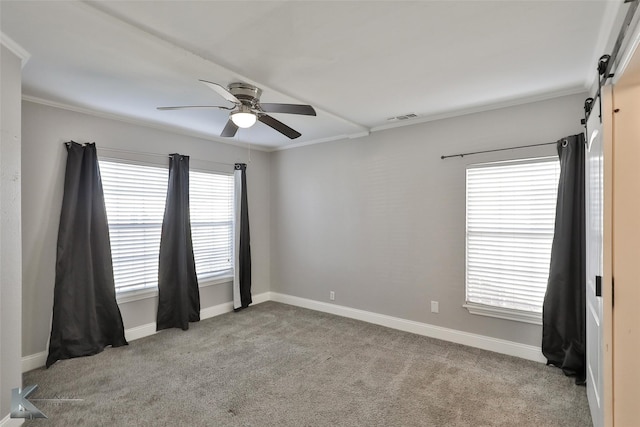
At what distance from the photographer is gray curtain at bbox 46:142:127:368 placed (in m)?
3.20

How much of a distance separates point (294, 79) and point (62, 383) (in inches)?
127

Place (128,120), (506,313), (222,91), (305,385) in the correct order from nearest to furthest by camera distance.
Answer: (222,91) < (305,385) < (506,313) < (128,120)

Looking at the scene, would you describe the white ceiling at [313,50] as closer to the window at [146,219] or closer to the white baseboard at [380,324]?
the window at [146,219]

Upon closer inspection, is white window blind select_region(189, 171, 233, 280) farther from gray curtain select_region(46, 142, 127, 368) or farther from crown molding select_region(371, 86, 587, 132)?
crown molding select_region(371, 86, 587, 132)

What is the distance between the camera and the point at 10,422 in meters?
2.13

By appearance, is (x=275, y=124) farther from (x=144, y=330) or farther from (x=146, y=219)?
(x=144, y=330)

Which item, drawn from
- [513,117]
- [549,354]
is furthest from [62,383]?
[513,117]

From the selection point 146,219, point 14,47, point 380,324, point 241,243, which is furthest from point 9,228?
point 380,324

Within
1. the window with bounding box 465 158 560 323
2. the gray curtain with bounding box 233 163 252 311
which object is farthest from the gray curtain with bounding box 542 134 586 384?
the gray curtain with bounding box 233 163 252 311

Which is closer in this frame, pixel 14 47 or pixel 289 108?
pixel 14 47

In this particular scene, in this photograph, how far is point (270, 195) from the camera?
5.47 meters

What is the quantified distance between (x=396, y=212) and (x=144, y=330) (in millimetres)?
3337

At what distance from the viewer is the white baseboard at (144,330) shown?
3044mm

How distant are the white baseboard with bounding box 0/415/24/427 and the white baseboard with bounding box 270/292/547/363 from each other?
3.32 meters
